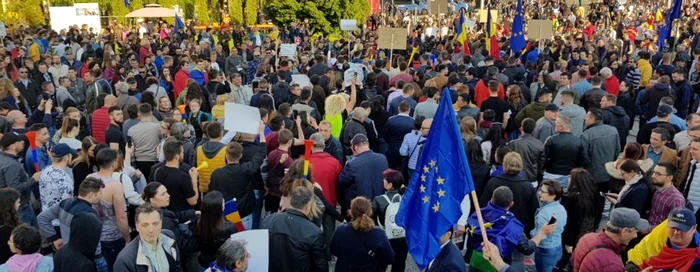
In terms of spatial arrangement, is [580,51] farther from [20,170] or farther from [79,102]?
[20,170]

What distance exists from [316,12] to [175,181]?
22.8m

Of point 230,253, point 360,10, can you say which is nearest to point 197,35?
point 360,10

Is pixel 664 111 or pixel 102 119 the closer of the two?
pixel 664 111

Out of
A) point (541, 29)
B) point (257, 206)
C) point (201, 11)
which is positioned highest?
point (201, 11)

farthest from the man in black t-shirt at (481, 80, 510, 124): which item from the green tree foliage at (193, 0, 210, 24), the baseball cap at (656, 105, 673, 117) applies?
the green tree foliage at (193, 0, 210, 24)

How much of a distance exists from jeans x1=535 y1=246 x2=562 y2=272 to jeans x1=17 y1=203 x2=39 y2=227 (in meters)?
4.88

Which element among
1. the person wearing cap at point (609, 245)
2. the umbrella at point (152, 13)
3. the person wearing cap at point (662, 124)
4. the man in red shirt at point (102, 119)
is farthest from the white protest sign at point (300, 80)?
the umbrella at point (152, 13)

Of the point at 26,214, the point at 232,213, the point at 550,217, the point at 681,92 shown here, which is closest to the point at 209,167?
the point at 232,213

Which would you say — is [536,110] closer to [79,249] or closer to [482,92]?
[482,92]

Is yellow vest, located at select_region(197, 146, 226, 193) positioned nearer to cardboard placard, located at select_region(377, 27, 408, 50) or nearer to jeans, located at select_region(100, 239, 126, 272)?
jeans, located at select_region(100, 239, 126, 272)

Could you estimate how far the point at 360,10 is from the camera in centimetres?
2991

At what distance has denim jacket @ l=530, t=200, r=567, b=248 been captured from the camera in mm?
6207

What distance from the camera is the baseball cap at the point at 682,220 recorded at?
4871 millimetres

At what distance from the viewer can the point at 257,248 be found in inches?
197
